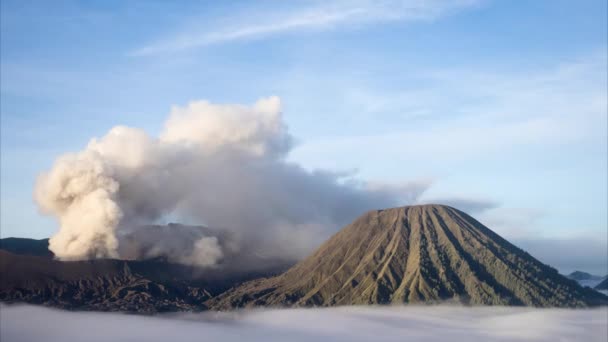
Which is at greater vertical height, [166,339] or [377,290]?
[377,290]

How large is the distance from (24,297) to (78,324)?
72.6 ft

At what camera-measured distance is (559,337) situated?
167 m

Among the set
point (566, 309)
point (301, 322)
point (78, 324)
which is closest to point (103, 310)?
point (78, 324)

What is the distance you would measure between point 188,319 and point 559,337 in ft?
296

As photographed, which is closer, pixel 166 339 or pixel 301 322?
pixel 166 339

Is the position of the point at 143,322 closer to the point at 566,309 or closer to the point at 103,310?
the point at 103,310

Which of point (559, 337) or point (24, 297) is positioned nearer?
point (559, 337)

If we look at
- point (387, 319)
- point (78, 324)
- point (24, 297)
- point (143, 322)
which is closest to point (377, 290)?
point (387, 319)

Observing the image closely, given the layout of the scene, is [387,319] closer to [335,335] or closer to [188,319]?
[335,335]

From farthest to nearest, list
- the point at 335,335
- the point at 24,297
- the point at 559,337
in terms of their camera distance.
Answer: the point at 24,297 < the point at 335,335 < the point at 559,337

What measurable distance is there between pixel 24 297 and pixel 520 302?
126793 millimetres

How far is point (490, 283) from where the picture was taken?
199 m

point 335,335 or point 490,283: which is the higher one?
point 490,283

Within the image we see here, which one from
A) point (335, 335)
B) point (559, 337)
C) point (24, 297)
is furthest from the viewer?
point (24, 297)
